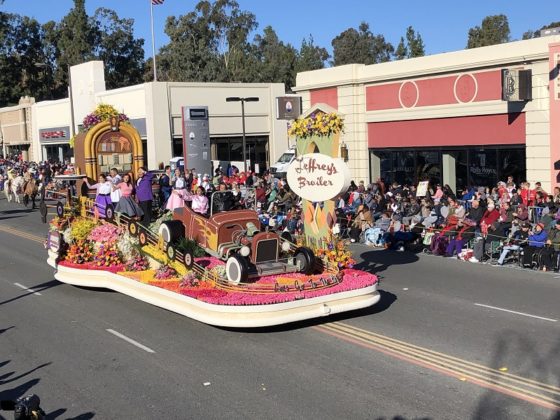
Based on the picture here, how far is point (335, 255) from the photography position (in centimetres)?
1234

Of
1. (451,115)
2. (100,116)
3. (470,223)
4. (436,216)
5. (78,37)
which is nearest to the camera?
(100,116)

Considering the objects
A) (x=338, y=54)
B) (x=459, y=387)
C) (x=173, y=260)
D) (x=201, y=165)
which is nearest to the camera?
(x=459, y=387)

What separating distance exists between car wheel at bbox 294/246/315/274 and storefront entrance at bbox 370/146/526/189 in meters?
13.8

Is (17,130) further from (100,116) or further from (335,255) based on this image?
(335,255)

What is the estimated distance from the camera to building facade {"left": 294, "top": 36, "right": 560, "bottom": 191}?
22.2 metres

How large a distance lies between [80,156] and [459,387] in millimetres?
12427

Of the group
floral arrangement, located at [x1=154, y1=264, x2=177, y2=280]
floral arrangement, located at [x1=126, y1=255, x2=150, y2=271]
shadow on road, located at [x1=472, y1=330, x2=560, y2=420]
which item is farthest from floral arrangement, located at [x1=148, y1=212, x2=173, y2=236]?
shadow on road, located at [x1=472, y1=330, x2=560, y2=420]

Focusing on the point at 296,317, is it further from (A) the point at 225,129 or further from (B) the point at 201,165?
(A) the point at 225,129

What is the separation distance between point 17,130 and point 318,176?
57.6 metres

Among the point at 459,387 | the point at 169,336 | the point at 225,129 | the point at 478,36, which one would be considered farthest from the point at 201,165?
the point at 478,36

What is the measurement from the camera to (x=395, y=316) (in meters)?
11.9

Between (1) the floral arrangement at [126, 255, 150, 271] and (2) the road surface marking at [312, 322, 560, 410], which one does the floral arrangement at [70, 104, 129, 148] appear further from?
(2) the road surface marking at [312, 322, 560, 410]

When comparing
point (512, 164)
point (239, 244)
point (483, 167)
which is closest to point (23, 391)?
point (239, 244)

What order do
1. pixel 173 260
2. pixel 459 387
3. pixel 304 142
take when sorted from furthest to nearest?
pixel 304 142 < pixel 173 260 < pixel 459 387
